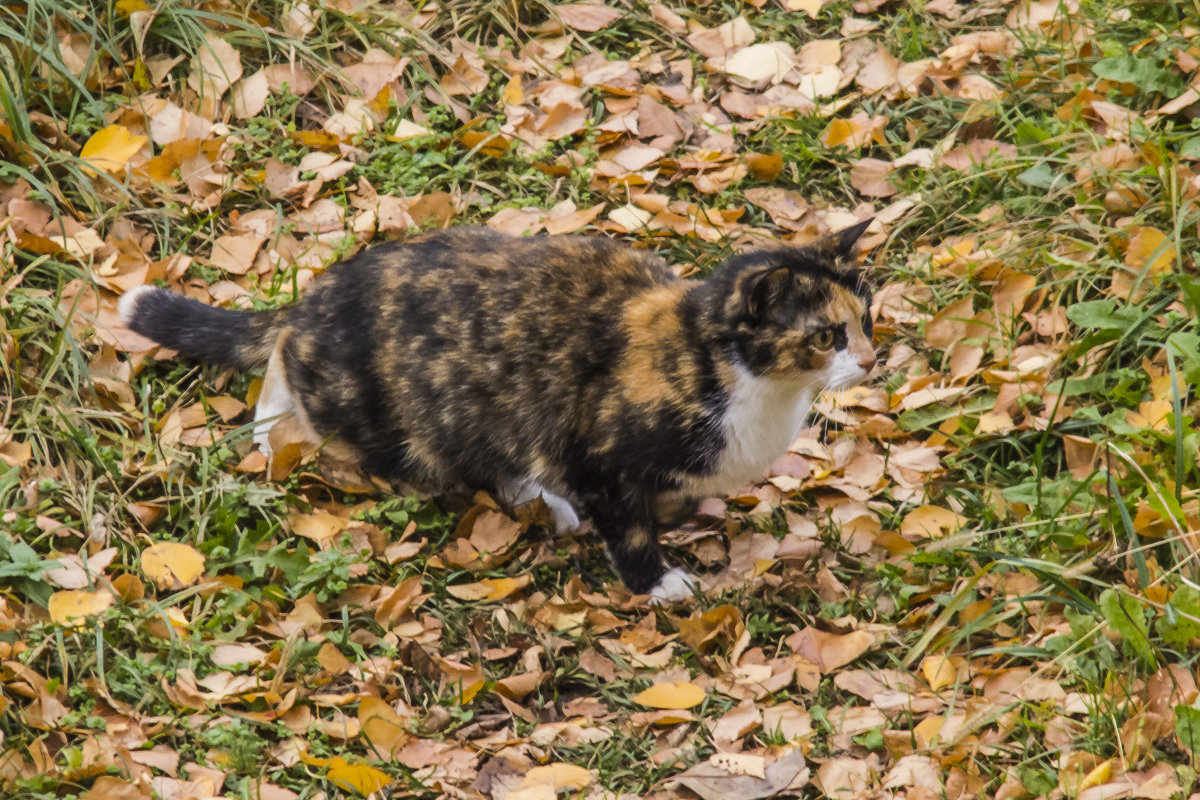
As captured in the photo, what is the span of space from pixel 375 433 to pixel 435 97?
208 centimetres

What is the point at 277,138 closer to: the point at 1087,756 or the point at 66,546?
the point at 66,546

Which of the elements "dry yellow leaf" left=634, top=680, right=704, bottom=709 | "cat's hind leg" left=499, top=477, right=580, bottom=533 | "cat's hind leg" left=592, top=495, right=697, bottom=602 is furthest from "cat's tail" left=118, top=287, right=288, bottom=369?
"dry yellow leaf" left=634, top=680, right=704, bottom=709

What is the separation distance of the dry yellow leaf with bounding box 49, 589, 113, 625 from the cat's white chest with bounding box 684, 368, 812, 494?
181cm

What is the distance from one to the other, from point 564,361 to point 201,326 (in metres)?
→ 1.39

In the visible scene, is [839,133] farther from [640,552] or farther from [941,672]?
[941,672]

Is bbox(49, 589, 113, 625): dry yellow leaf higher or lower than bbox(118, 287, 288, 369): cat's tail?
lower

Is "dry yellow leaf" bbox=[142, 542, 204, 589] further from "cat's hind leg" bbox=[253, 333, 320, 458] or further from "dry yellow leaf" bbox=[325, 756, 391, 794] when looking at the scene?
"dry yellow leaf" bbox=[325, 756, 391, 794]

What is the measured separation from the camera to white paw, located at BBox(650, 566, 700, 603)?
4238mm

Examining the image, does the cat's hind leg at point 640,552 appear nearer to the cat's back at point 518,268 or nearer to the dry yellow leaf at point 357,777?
the cat's back at point 518,268

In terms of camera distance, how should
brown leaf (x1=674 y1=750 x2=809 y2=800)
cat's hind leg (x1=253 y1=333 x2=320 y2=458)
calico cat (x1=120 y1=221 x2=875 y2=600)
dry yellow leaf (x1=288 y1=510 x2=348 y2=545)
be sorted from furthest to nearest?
cat's hind leg (x1=253 y1=333 x2=320 y2=458), dry yellow leaf (x1=288 y1=510 x2=348 y2=545), calico cat (x1=120 y1=221 x2=875 y2=600), brown leaf (x1=674 y1=750 x2=809 y2=800)

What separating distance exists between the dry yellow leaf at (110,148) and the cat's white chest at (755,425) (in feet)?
9.19

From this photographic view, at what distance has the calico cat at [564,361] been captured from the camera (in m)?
4.09

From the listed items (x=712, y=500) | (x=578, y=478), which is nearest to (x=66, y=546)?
(x=578, y=478)

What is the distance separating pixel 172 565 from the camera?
13.5 ft
